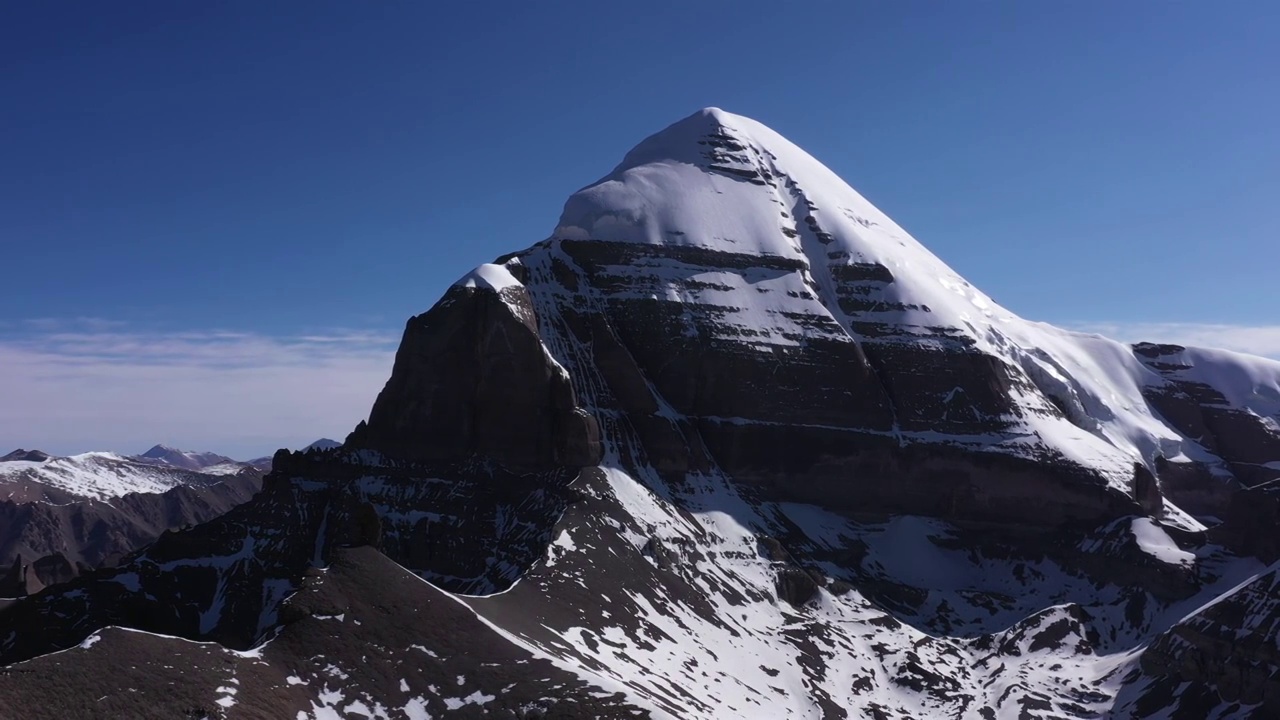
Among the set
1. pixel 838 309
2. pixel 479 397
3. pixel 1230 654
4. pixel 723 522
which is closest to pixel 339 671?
pixel 479 397

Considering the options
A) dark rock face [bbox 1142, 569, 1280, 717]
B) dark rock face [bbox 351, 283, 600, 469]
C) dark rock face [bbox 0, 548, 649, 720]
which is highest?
dark rock face [bbox 351, 283, 600, 469]

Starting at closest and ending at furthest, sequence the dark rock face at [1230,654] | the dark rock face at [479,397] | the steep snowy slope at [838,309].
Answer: the dark rock face at [1230,654] < the dark rock face at [479,397] < the steep snowy slope at [838,309]

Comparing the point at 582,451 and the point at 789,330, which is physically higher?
the point at 789,330

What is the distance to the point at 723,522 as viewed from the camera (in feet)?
504

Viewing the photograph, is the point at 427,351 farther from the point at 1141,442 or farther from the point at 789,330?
the point at 1141,442

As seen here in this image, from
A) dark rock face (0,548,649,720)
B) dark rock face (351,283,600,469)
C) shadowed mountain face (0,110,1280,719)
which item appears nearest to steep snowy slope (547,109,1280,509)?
shadowed mountain face (0,110,1280,719)

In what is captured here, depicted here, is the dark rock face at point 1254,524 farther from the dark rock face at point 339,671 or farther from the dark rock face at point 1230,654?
the dark rock face at point 339,671

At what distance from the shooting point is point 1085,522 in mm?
166000

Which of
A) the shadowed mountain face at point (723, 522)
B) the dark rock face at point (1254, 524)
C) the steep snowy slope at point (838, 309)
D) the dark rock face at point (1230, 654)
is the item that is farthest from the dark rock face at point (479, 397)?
the dark rock face at point (1254, 524)

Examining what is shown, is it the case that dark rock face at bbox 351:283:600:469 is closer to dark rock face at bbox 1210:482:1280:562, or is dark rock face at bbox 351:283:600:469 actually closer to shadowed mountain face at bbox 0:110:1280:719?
shadowed mountain face at bbox 0:110:1280:719

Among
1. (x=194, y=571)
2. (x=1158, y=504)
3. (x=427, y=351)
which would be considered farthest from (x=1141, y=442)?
(x=194, y=571)

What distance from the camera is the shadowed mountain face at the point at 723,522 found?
4466 inches

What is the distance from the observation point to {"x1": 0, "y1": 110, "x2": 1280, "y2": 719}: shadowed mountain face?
11344 cm

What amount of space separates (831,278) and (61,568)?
138m
